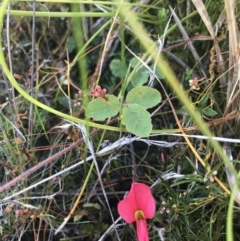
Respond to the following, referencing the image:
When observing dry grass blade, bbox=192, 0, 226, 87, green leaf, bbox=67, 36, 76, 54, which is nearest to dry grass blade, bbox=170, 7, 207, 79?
dry grass blade, bbox=192, 0, 226, 87

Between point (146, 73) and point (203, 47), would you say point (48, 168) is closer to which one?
point (146, 73)

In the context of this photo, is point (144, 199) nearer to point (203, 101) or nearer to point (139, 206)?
point (139, 206)

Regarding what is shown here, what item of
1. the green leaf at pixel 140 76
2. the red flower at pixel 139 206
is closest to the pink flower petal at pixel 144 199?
the red flower at pixel 139 206

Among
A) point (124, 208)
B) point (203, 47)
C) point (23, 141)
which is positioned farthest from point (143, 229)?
point (203, 47)

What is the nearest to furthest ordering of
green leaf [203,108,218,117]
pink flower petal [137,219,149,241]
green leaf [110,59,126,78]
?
pink flower petal [137,219,149,241]
green leaf [203,108,218,117]
green leaf [110,59,126,78]

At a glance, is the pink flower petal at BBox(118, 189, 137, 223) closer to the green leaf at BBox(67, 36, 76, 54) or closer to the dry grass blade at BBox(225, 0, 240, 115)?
the dry grass blade at BBox(225, 0, 240, 115)
